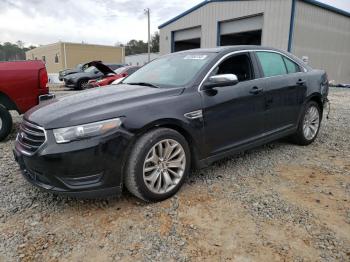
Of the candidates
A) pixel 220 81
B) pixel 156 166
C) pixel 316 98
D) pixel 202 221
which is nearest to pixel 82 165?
pixel 156 166

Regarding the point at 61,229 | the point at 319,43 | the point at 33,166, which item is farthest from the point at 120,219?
the point at 319,43

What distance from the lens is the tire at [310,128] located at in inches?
181

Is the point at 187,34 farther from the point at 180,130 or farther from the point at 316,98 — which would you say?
the point at 180,130

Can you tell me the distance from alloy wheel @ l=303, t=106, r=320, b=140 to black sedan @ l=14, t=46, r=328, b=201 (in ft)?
1.57

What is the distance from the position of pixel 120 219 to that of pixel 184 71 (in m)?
1.81

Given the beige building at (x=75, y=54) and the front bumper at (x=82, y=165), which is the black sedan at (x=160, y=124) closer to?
the front bumper at (x=82, y=165)

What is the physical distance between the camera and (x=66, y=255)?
224cm

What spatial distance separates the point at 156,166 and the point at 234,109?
118 cm

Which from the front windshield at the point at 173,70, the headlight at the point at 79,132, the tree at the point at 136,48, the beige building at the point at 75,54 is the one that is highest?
the tree at the point at 136,48

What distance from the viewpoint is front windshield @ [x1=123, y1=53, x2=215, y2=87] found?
133 inches

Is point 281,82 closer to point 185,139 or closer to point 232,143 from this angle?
point 232,143

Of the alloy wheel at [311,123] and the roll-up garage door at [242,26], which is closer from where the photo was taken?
the alloy wheel at [311,123]

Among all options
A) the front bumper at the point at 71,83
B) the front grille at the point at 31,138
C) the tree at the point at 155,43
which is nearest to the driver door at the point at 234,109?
the front grille at the point at 31,138

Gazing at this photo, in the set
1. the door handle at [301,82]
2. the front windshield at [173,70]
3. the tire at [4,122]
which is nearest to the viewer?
the front windshield at [173,70]
